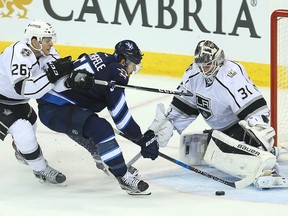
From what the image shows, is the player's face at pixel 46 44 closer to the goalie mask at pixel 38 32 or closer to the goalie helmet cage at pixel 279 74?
the goalie mask at pixel 38 32

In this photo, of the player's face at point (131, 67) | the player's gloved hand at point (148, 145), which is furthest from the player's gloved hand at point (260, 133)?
the player's face at point (131, 67)

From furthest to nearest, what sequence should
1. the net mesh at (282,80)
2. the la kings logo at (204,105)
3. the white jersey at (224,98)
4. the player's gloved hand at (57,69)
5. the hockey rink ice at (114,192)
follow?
the net mesh at (282,80) → the la kings logo at (204,105) → the white jersey at (224,98) → the player's gloved hand at (57,69) → the hockey rink ice at (114,192)

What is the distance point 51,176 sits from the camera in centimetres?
480

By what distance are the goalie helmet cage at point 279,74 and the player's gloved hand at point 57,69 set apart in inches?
55.0

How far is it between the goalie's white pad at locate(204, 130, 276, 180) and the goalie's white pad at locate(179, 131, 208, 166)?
0.27m

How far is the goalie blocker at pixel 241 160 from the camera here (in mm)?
4652

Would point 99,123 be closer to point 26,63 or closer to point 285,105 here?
point 26,63

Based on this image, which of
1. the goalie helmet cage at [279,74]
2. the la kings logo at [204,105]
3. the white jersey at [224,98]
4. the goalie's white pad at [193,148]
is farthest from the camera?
the goalie helmet cage at [279,74]

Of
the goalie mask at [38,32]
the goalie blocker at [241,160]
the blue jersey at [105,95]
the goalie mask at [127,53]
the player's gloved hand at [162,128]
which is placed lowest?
the goalie blocker at [241,160]

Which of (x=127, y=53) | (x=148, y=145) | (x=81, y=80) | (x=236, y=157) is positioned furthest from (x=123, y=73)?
(x=236, y=157)

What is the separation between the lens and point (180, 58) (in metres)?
6.98

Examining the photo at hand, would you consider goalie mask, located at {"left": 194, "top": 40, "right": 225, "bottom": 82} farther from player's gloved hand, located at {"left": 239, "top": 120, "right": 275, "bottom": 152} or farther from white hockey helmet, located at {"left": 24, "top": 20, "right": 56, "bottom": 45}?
white hockey helmet, located at {"left": 24, "top": 20, "right": 56, "bottom": 45}

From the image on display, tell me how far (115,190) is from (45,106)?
0.55 m

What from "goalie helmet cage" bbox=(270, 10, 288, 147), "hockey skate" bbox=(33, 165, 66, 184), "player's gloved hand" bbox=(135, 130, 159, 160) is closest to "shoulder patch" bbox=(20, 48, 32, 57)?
"hockey skate" bbox=(33, 165, 66, 184)
